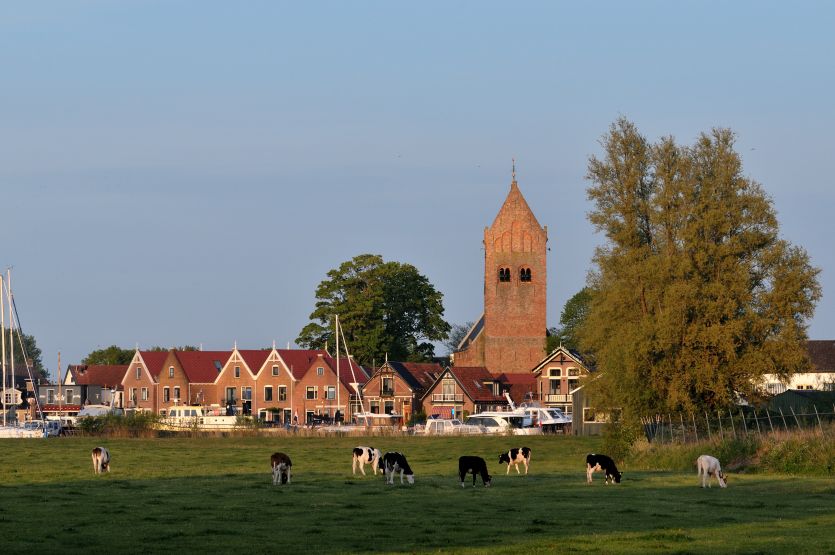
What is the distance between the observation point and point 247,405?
14450 cm

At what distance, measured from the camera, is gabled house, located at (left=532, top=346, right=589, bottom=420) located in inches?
5153

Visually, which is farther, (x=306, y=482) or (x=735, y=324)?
(x=735, y=324)

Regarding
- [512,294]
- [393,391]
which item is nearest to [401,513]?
[393,391]

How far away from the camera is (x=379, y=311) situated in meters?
156

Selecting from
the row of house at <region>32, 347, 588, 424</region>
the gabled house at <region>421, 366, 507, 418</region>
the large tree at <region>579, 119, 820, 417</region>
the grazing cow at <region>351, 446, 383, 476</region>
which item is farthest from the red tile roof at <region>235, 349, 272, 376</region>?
the grazing cow at <region>351, 446, 383, 476</region>

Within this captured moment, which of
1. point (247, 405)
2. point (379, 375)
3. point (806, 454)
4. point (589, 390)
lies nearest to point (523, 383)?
point (379, 375)

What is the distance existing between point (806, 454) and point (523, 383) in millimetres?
92689

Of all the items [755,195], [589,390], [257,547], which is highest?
[755,195]

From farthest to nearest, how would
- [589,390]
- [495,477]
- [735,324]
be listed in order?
1. [589,390]
2. [735,324]
3. [495,477]

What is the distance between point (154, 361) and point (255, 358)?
534 inches

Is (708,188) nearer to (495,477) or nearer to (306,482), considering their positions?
(495,477)

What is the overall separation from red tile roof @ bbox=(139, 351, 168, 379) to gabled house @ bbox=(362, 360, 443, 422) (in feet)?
89.2

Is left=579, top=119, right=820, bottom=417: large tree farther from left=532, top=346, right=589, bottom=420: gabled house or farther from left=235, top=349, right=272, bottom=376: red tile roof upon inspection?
left=235, top=349, right=272, bottom=376: red tile roof

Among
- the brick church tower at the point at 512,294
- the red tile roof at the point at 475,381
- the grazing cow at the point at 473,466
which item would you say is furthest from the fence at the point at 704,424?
the brick church tower at the point at 512,294
